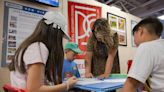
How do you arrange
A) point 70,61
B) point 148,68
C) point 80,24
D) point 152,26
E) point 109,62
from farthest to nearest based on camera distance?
point 80,24, point 70,61, point 109,62, point 152,26, point 148,68

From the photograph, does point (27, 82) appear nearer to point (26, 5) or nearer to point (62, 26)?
point (62, 26)

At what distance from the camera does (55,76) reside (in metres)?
1.33

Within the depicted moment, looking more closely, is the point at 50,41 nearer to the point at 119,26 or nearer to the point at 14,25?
the point at 14,25

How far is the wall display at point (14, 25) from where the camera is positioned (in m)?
2.17

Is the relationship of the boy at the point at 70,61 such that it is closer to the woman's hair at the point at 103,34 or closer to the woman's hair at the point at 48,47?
the woman's hair at the point at 103,34

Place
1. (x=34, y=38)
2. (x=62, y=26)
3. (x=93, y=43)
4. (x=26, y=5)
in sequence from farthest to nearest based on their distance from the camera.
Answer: (x=26, y=5), (x=93, y=43), (x=62, y=26), (x=34, y=38)

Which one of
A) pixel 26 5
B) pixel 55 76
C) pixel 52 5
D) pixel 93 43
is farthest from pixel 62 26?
pixel 52 5

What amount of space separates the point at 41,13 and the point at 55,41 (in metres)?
1.45

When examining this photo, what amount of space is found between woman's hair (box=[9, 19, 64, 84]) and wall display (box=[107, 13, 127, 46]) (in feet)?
8.86

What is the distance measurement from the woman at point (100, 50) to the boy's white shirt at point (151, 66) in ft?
3.61

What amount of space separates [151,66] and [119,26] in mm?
3277

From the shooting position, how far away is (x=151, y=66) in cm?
93

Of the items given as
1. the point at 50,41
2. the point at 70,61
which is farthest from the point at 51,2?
the point at 50,41

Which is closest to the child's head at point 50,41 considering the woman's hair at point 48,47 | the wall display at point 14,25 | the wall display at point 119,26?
the woman's hair at point 48,47
